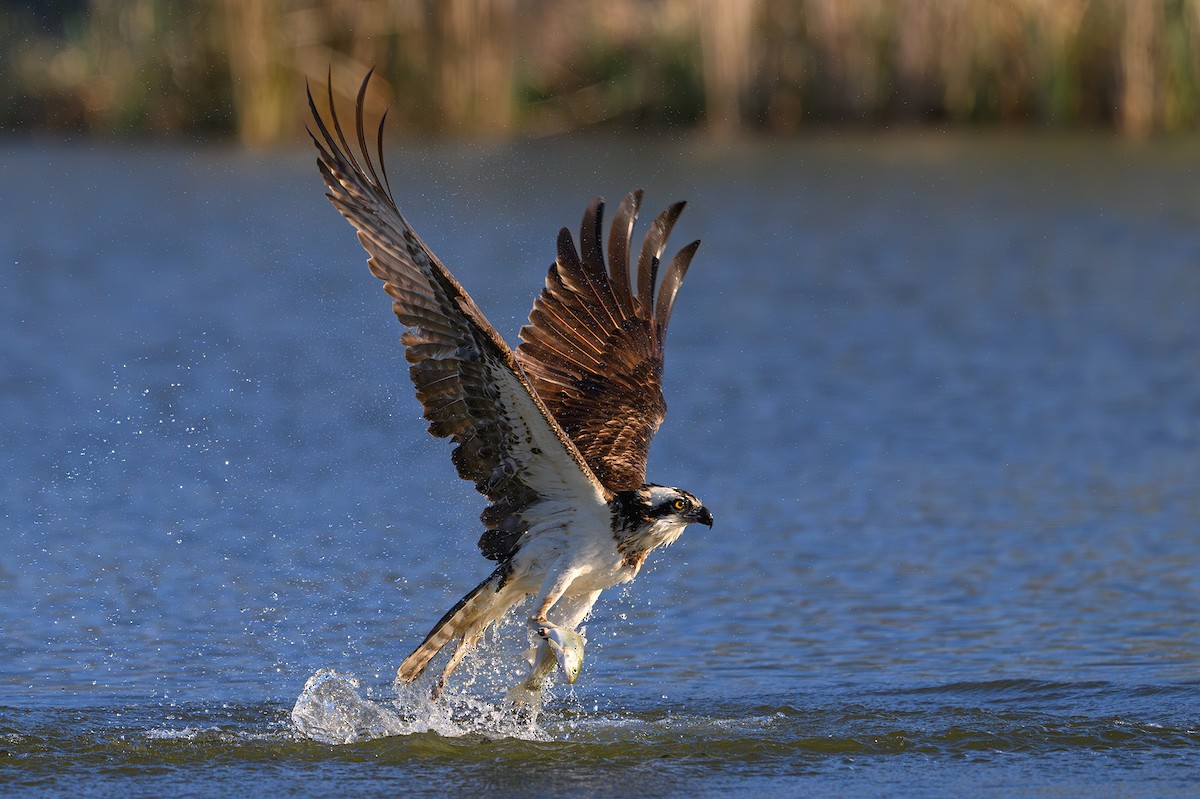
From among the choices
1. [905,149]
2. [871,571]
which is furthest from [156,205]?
[871,571]

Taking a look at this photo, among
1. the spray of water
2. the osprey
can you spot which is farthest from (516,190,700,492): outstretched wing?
the spray of water

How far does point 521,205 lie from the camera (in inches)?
784

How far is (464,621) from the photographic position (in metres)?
6.91

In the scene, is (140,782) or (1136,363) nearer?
(140,782)

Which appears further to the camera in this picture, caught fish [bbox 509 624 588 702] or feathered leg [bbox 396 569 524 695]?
feathered leg [bbox 396 569 524 695]

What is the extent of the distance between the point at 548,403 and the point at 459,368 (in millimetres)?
1318

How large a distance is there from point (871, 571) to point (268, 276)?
30.9 ft

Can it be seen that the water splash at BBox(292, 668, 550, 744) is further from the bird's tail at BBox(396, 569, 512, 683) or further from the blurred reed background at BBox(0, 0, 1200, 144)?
the blurred reed background at BBox(0, 0, 1200, 144)

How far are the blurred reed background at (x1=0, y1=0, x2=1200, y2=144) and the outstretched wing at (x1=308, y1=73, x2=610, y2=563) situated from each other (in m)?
15.8

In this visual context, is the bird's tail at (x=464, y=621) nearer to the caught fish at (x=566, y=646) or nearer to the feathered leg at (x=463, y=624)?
the feathered leg at (x=463, y=624)

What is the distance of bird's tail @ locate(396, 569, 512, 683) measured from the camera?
22.2ft

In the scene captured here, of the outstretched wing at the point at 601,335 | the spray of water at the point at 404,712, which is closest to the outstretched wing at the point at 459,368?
the spray of water at the point at 404,712

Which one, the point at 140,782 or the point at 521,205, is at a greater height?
Result: the point at 521,205

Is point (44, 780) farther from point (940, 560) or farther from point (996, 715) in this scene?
point (940, 560)
